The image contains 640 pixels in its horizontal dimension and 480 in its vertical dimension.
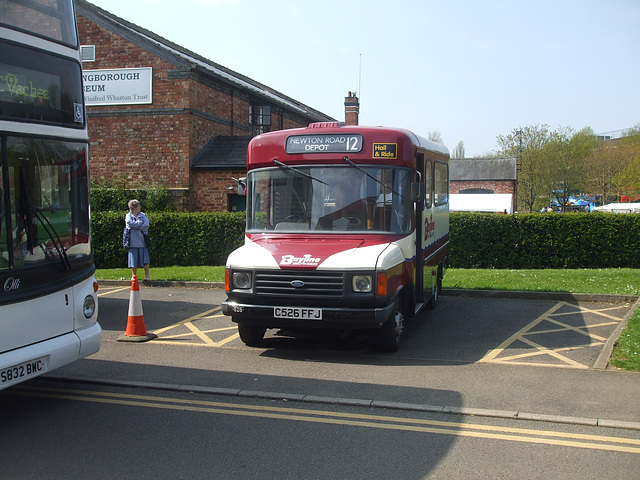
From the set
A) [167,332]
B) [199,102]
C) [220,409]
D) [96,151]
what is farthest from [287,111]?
[220,409]

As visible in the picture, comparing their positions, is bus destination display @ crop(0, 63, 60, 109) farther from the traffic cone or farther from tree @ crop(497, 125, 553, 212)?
tree @ crop(497, 125, 553, 212)

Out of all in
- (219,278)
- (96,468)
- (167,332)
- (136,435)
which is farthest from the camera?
(219,278)

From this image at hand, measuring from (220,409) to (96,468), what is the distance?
1.61 m

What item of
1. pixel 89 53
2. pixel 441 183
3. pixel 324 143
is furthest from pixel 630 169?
pixel 324 143

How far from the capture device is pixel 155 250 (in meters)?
19.1

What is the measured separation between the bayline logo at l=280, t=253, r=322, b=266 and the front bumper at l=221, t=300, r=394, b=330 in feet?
1.85

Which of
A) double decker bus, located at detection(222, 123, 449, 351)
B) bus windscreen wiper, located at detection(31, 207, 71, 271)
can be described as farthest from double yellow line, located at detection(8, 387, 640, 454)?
double decker bus, located at detection(222, 123, 449, 351)

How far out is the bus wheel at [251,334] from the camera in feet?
28.5

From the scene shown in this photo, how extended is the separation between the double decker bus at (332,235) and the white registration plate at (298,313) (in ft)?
0.04

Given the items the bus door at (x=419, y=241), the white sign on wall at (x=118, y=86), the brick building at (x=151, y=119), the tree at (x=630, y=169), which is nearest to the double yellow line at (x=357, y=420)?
the bus door at (x=419, y=241)

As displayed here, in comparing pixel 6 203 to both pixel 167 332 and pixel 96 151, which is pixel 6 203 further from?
pixel 96 151

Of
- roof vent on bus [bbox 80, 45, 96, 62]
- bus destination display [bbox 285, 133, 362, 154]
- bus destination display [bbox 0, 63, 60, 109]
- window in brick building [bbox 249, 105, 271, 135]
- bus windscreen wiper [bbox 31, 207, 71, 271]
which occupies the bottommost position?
bus windscreen wiper [bbox 31, 207, 71, 271]

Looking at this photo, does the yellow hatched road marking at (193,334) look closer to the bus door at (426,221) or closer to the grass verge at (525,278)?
the bus door at (426,221)

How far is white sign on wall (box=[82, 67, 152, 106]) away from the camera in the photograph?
Answer: 74.8 ft
